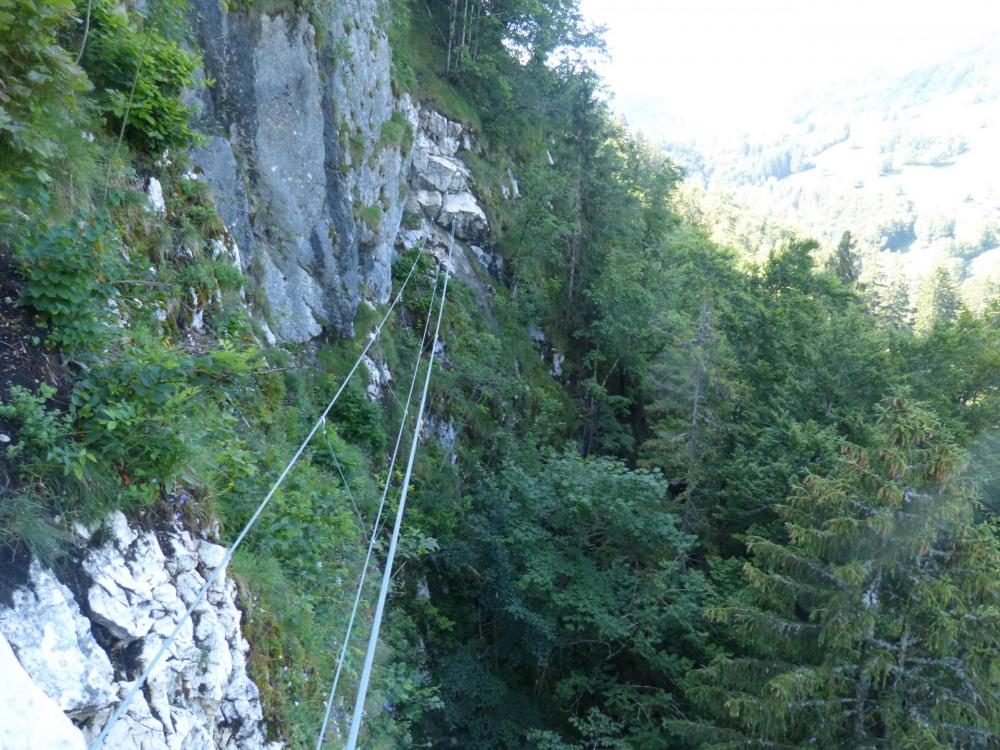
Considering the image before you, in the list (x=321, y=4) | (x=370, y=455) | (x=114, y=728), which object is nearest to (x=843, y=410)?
(x=370, y=455)

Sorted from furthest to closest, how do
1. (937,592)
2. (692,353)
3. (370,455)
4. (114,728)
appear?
(692,353) → (370,455) → (937,592) → (114,728)

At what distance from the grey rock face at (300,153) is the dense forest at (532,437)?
84cm

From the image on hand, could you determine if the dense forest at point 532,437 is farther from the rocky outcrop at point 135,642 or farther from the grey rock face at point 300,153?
the grey rock face at point 300,153

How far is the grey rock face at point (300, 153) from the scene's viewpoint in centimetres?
855

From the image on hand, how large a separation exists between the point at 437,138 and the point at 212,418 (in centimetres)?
1632

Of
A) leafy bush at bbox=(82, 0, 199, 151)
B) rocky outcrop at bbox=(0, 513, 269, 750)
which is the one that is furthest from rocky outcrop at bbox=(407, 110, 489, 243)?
rocky outcrop at bbox=(0, 513, 269, 750)

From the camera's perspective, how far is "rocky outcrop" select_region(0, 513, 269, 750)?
2785 mm

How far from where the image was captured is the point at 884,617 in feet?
28.3

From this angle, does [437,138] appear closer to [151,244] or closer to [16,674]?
[151,244]

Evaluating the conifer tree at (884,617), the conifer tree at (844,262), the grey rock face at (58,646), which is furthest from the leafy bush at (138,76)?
the conifer tree at (844,262)

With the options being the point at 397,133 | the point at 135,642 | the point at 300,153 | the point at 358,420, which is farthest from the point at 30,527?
the point at 397,133

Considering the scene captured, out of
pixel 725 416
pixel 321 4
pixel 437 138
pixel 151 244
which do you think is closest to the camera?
pixel 151 244

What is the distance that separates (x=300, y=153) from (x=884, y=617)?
10.8m

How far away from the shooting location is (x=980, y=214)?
19588 centimetres
